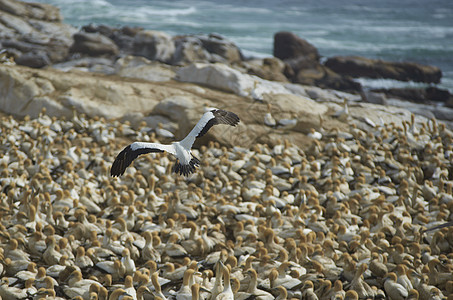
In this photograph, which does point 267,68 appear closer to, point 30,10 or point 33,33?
point 33,33

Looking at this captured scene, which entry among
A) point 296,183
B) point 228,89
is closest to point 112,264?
point 296,183

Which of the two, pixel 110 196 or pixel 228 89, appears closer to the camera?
pixel 110 196

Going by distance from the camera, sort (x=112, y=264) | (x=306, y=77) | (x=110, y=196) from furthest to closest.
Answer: (x=306, y=77) → (x=110, y=196) → (x=112, y=264)

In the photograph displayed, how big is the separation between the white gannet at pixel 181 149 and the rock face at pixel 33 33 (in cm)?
2495

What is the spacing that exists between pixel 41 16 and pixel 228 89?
81.3 ft

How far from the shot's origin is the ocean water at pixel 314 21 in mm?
54188

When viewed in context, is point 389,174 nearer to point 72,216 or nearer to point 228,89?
point 228,89

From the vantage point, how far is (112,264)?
11.1 meters

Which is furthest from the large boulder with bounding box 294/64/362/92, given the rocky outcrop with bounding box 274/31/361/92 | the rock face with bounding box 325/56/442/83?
the rock face with bounding box 325/56/442/83

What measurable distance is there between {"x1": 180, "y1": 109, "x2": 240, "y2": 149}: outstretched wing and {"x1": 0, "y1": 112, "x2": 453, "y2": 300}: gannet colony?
2.36 m

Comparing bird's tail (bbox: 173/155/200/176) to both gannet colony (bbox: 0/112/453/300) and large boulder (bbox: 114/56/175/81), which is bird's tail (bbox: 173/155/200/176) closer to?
gannet colony (bbox: 0/112/453/300)

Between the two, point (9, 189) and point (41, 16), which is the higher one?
point (41, 16)

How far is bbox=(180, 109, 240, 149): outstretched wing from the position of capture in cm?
1085

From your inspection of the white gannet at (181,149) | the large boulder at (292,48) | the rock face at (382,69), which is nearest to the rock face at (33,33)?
the large boulder at (292,48)
